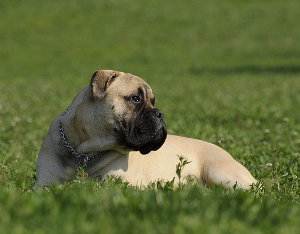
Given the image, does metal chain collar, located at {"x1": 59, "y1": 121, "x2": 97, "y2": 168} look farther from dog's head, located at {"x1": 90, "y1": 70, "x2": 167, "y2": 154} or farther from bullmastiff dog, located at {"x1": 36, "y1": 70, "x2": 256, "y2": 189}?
dog's head, located at {"x1": 90, "y1": 70, "x2": 167, "y2": 154}

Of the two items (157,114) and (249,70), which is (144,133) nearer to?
(157,114)

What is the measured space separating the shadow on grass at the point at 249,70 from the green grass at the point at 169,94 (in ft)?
0.32

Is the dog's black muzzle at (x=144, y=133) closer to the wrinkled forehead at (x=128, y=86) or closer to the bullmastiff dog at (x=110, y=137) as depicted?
the bullmastiff dog at (x=110, y=137)

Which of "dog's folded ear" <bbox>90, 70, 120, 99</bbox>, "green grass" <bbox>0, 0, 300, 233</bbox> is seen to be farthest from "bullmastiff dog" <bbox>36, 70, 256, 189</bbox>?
"green grass" <bbox>0, 0, 300, 233</bbox>

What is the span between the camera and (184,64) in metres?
44.8

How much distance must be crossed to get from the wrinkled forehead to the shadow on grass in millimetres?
30453

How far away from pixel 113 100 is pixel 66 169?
924 millimetres

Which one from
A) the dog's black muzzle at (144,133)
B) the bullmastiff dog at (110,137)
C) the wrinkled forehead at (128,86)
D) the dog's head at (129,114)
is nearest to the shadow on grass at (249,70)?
the wrinkled forehead at (128,86)

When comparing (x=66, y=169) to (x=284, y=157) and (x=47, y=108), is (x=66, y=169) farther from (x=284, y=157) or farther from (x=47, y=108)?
(x=47, y=108)

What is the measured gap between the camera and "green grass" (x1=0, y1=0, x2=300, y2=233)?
6.05 metres

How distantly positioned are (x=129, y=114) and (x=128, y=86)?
0.37 m

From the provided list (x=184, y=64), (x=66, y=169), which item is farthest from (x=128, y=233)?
(x=184, y=64)

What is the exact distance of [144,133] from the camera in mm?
9258

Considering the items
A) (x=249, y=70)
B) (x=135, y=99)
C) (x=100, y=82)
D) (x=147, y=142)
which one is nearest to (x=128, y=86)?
(x=135, y=99)
